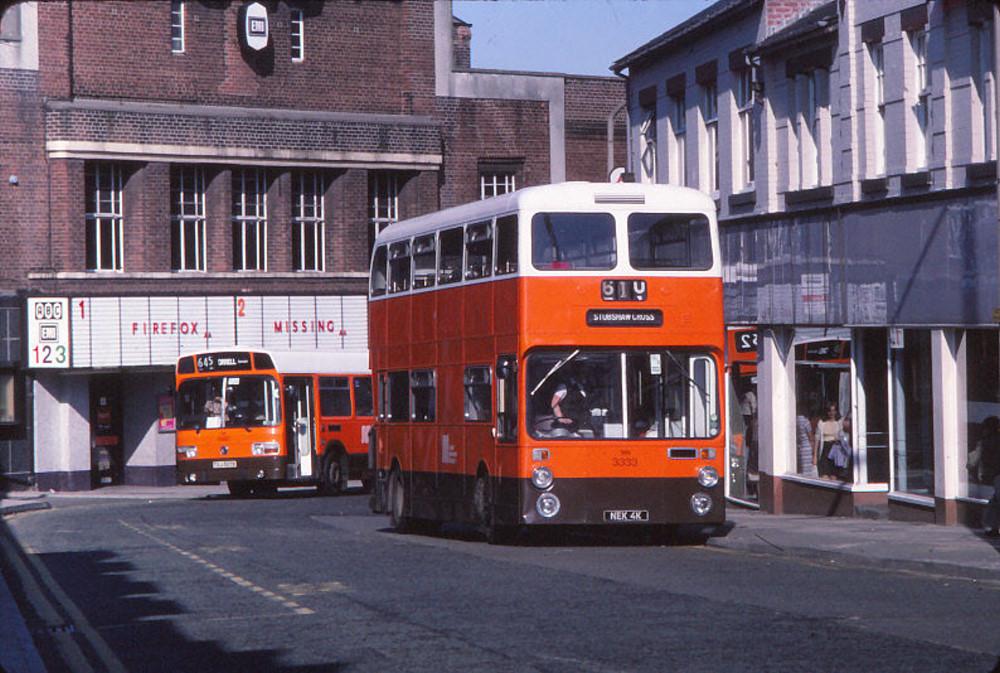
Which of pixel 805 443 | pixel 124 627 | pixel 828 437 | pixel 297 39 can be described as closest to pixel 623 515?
pixel 828 437

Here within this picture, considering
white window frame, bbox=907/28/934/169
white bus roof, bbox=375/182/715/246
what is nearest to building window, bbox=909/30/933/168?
white window frame, bbox=907/28/934/169

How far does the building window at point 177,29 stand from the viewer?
49.7 meters

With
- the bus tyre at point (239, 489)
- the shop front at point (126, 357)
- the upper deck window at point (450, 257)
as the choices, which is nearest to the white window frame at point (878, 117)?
the upper deck window at point (450, 257)

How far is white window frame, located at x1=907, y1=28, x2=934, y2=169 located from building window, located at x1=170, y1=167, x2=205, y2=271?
2786 centimetres

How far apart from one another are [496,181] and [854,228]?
28.3 meters

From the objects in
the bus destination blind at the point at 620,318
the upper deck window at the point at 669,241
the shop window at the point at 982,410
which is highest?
the upper deck window at the point at 669,241

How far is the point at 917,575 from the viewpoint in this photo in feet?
61.3

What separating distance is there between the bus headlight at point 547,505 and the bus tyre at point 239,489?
22.4 m

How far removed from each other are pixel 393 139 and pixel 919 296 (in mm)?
28727

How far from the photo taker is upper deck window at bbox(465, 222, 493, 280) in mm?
23609

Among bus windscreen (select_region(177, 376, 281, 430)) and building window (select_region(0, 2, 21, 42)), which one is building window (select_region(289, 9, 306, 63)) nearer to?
building window (select_region(0, 2, 21, 42))

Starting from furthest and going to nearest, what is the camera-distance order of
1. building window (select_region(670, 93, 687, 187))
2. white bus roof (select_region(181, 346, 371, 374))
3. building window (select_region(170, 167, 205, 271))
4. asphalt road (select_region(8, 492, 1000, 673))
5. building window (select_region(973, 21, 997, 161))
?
1. building window (select_region(170, 167, 205, 271))
2. white bus roof (select_region(181, 346, 371, 374))
3. building window (select_region(670, 93, 687, 187))
4. building window (select_region(973, 21, 997, 161))
5. asphalt road (select_region(8, 492, 1000, 673))

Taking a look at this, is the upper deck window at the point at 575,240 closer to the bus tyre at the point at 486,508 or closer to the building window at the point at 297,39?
the bus tyre at the point at 486,508

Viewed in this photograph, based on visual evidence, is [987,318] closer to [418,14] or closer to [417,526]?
[417,526]
